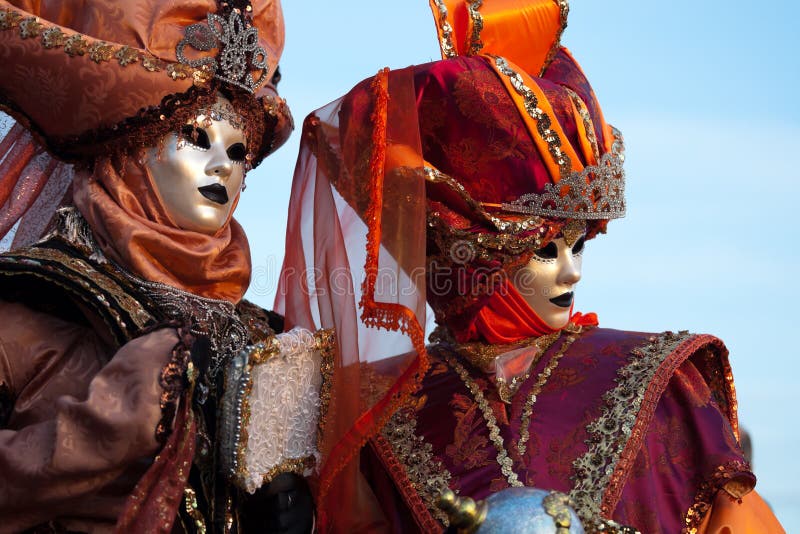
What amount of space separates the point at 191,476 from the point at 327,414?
0.44 m

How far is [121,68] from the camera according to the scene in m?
3.54

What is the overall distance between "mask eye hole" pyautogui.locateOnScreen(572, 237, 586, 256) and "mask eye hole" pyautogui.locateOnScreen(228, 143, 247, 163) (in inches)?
43.7

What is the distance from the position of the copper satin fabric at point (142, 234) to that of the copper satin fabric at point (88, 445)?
1.67ft

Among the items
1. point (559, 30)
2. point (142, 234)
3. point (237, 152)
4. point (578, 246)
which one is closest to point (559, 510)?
point (578, 246)

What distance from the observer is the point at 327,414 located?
3523 mm

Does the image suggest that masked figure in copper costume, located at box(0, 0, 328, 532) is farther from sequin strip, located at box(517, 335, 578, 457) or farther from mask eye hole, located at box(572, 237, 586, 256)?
mask eye hole, located at box(572, 237, 586, 256)

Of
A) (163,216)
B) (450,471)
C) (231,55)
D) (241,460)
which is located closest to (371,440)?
(450,471)

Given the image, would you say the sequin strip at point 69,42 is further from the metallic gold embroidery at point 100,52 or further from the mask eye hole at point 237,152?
the mask eye hole at point 237,152

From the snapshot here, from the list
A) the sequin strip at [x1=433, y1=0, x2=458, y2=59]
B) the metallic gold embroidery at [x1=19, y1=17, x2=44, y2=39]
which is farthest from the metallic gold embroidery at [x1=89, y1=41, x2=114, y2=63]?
the sequin strip at [x1=433, y1=0, x2=458, y2=59]

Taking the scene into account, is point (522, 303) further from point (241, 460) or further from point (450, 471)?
point (241, 460)

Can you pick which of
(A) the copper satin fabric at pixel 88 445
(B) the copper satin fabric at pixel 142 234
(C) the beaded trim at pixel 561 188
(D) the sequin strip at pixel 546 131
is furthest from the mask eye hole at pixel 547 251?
(A) the copper satin fabric at pixel 88 445

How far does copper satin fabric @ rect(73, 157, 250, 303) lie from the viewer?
3.59m

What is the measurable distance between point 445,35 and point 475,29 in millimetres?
107

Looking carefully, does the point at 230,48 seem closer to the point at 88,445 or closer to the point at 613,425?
the point at 88,445
